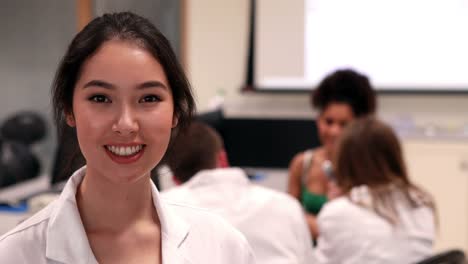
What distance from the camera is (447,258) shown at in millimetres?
1501

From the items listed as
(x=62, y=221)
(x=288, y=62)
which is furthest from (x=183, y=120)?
(x=288, y=62)

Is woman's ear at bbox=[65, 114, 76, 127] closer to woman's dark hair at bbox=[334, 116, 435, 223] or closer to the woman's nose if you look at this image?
the woman's nose

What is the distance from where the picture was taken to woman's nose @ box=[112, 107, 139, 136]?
2.99 feet

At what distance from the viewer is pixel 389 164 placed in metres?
2.10

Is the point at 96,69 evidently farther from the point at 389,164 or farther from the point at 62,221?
the point at 389,164

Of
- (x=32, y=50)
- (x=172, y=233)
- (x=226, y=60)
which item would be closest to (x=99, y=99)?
(x=172, y=233)

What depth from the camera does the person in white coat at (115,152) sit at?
3.03ft

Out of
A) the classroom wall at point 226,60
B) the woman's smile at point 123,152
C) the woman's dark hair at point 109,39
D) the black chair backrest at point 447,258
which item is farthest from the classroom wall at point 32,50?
the woman's smile at point 123,152

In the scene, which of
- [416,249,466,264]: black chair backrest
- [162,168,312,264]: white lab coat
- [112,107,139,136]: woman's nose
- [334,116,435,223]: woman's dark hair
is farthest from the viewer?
[334,116,435,223]: woman's dark hair

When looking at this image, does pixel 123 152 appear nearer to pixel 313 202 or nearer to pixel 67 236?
pixel 67 236

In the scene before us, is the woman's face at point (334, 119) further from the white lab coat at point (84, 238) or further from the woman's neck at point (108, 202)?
the woman's neck at point (108, 202)

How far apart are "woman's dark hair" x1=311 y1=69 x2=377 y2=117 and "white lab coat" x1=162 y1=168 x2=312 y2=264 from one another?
1.02 metres

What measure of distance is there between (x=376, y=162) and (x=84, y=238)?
4.45 feet

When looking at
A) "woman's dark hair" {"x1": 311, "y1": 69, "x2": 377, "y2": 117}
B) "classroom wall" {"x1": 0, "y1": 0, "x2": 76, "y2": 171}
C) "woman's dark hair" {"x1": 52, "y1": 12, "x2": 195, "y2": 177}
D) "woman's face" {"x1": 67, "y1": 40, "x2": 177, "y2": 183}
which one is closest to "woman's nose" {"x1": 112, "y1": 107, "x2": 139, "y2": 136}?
"woman's face" {"x1": 67, "y1": 40, "x2": 177, "y2": 183}
